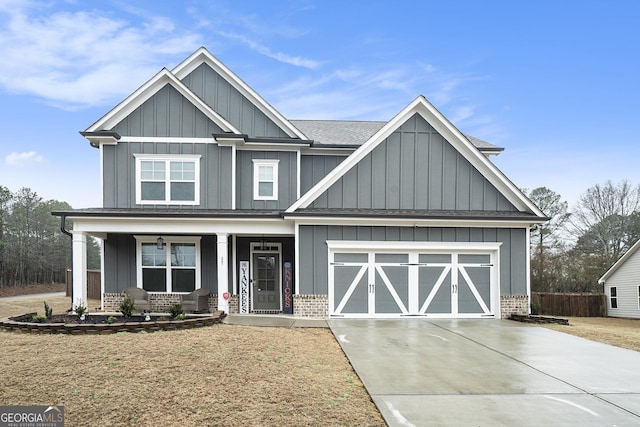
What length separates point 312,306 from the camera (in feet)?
44.8

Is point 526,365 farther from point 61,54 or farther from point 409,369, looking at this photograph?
point 61,54

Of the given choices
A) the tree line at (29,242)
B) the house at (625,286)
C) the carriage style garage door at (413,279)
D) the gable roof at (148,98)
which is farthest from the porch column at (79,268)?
the house at (625,286)

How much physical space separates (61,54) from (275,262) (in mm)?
11928

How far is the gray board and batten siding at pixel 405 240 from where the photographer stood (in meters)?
13.7

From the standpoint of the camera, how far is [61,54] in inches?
717

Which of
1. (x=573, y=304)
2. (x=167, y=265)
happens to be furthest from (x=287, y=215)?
(x=573, y=304)

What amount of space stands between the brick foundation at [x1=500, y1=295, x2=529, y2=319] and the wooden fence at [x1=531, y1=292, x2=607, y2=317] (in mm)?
13575

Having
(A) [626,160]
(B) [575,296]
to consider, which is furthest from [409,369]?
(A) [626,160]

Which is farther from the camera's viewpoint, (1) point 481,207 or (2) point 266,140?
(2) point 266,140

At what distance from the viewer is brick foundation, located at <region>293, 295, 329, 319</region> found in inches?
537

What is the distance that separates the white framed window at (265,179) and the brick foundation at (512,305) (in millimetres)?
8045

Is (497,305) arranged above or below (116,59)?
below

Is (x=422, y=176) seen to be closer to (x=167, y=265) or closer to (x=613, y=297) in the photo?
(x=167, y=265)

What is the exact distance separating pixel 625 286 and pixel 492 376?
25.4 m
